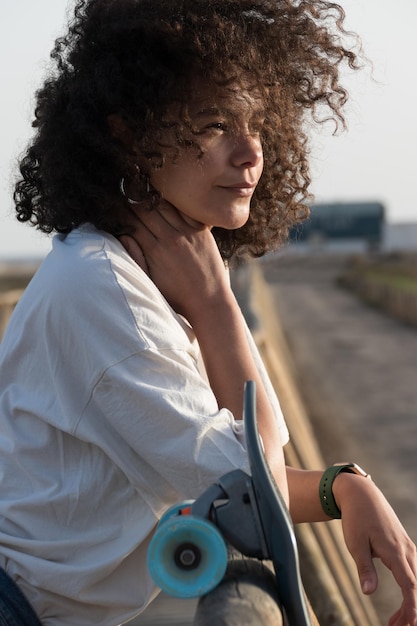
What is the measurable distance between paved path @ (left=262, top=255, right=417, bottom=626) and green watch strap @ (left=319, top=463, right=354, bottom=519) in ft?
6.46

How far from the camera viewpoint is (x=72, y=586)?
1.71 metres

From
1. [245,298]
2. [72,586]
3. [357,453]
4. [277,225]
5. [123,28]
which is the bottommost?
[357,453]

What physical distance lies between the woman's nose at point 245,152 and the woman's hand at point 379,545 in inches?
22.2

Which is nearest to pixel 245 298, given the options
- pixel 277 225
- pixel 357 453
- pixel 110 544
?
pixel 357 453

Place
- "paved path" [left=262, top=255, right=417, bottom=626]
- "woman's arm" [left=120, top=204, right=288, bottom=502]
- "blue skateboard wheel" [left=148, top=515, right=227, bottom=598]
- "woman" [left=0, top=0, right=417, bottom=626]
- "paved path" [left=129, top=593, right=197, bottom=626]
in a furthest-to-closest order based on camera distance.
Result: "paved path" [left=262, top=255, right=417, bottom=626]
"paved path" [left=129, top=593, right=197, bottom=626]
"woman's arm" [left=120, top=204, right=288, bottom=502]
"woman" [left=0, top=0, right=417, bottom=626]
"blue skateboard wheel" [left=148, top=515, right=227, bottom=598]

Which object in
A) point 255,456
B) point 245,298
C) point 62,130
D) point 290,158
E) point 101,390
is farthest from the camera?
point 245,298

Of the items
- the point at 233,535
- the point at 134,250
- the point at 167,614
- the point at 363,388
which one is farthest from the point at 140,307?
the point at 363,388

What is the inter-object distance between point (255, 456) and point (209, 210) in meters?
0.69

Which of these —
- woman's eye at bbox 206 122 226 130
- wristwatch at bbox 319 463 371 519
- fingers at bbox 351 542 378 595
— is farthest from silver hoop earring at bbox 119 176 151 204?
fingers at bbox 351 542 378 595

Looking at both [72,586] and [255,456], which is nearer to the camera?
[255,456]

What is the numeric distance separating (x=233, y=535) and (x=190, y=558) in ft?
0.23

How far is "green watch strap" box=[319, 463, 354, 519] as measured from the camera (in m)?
1.98

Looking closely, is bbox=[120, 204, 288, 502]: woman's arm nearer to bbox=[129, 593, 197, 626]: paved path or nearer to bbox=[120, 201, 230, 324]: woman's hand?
bbox=[120, 201, 230, 324]: woman's hand

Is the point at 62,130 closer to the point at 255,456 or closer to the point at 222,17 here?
the point at 222,17
